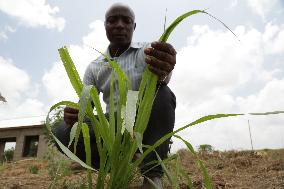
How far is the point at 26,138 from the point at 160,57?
37.9ft

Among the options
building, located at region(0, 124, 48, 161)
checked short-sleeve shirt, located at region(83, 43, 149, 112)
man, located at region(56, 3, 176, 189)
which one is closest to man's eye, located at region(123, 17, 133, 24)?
man, located at region(56, 3, 176, 189)

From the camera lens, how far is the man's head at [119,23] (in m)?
1.97

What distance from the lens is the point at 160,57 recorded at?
1051 millimetres

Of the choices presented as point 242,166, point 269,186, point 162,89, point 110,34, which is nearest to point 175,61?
point 162,89

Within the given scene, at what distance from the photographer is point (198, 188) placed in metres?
1.84

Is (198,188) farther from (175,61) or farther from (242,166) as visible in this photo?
(242,166)

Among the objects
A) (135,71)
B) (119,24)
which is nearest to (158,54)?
(135,71)

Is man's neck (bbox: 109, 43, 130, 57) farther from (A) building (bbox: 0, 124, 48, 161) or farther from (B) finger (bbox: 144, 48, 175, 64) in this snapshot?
(A) building (bbox: 0, 124, 48, 161)

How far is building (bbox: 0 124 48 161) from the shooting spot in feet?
36.0

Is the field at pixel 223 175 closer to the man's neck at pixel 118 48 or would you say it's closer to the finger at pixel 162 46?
the finger at pixel 162 46

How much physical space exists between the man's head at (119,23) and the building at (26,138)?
9464 mm

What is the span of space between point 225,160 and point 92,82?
1780 millimetres

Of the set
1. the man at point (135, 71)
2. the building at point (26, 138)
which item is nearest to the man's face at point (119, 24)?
the man at point (135, 71)

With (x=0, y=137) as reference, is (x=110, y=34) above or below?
below
